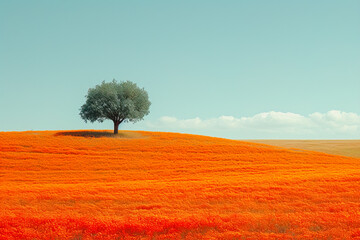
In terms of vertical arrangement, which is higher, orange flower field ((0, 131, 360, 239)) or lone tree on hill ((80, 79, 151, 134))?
lone tree on hill ((80, 79, 151, 134))

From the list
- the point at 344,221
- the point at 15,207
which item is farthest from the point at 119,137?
the point at 344,221

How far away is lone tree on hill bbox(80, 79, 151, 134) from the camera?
4628cm

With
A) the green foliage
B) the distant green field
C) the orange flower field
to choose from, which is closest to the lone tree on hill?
the green foliage

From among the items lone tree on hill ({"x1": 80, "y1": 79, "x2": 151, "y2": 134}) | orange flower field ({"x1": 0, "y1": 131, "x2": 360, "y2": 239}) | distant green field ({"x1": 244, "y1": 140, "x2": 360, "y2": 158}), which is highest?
lone tree on hill ({"x1": 80, "y1": 79, "x2": 151, "y2": 134})

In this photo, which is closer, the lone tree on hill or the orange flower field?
the orange flower field

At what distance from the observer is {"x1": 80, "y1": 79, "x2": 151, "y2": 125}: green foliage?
46281mm

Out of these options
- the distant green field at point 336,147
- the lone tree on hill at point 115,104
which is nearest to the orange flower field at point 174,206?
the lone tree on hill at point 115,104

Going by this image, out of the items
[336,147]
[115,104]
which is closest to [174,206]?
[115,104]

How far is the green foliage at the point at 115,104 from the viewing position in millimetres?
46281

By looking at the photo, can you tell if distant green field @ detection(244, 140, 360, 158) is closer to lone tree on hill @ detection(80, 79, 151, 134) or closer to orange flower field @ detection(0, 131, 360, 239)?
orange flower field @ detection(0, 131, 360, 239)

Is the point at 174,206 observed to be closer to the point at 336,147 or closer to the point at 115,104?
the point at 115,104

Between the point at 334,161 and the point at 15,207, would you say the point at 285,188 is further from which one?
the point at 334,161

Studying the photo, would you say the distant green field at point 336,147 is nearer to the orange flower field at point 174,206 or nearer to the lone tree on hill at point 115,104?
the orange flower field at point 174,206

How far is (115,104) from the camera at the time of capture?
45.8 m
